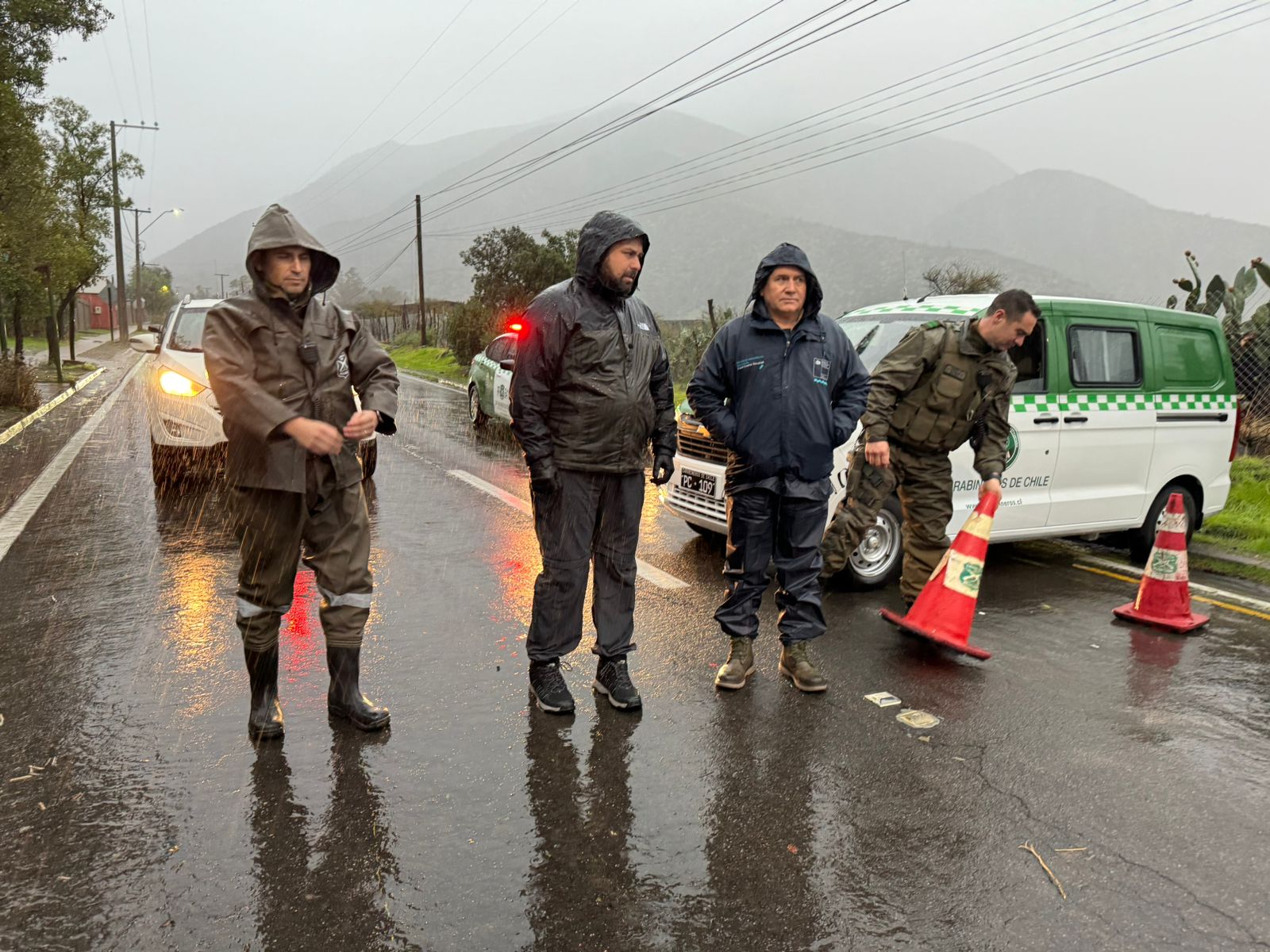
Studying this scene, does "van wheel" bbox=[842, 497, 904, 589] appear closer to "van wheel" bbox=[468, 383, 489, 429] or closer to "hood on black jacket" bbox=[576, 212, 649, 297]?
"hood on black jacket" bbox=[576, 212, 649, 297]

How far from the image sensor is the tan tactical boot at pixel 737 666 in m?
4.32

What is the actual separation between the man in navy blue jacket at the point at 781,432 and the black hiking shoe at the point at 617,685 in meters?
0.46

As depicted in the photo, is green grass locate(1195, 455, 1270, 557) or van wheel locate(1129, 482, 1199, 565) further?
green grass locate(1195, 455, 1270, 557)

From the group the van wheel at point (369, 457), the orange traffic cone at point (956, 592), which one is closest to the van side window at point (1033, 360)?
the orange traffic cone at point (956, 592)

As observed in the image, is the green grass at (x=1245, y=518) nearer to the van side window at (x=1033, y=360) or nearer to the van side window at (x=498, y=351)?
the van side window at (x=1033, y=360)

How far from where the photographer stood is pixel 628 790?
3.39 metres

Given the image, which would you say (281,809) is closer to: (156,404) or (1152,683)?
(1152,683)

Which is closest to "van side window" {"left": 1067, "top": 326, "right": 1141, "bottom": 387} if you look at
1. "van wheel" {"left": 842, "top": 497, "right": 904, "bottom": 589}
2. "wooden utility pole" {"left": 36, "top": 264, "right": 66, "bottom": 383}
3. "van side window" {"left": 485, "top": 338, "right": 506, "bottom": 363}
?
"van wheel" {"left": 842, "top": 497, "right": 904, "bottom": 589}

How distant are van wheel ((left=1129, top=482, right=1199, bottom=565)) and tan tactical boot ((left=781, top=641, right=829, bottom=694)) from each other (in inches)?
159

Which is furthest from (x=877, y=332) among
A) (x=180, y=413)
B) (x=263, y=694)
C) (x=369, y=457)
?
(x=180, y=413)

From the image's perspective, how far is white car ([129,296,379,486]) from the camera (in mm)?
8172

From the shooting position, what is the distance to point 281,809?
316 centimetres

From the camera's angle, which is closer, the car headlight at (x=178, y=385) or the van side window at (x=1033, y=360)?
the van side window at (x=1033, y=360)

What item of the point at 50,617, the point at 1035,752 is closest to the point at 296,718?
the point at 50,617
